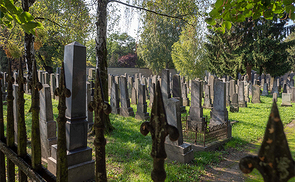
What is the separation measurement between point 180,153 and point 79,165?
2558 millimetres

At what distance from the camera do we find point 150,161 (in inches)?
201

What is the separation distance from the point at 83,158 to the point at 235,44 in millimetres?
25173

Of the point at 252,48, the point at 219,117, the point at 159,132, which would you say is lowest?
the point at 219,117

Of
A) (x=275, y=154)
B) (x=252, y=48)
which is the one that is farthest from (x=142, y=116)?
(x=252, y=48)

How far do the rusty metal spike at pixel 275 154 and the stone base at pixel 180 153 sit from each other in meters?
4.52

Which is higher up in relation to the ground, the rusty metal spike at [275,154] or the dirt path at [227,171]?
the rusty metal spike at [275,154]

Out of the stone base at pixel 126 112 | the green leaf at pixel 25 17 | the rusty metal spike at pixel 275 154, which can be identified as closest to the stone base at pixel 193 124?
the stone base at pixel 126 112

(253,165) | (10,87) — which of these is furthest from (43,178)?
(253,165)

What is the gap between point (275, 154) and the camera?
30.9 inches

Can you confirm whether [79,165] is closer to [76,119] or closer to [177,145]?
[76,119]

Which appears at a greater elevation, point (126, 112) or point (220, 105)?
point (220, 105)

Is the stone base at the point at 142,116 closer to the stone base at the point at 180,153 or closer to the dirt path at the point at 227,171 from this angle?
the stone base at the point at 180,153

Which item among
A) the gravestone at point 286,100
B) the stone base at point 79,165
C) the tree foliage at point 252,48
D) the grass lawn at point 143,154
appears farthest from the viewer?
the tree foliage at point 252,48

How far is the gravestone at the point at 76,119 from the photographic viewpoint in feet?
11.9
